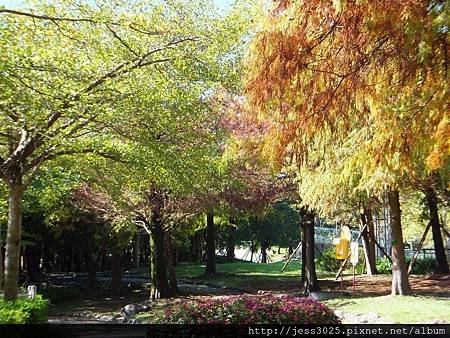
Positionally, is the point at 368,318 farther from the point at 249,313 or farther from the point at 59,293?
the point at 59,293

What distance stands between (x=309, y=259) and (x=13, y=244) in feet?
33.9

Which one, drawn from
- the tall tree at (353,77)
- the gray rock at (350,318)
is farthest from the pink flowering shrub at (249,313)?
the gray rock at (350,318)

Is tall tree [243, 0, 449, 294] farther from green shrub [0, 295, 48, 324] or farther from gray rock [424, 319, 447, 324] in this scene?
gray rock [424, 319, 447, 324]

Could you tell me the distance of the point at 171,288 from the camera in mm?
19125

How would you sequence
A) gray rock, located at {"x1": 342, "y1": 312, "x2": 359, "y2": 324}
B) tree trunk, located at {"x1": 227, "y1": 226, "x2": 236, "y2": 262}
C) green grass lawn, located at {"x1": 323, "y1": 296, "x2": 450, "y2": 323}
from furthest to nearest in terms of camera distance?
1. tree trunk, located at {"x1": 227, "y1": 226, "x2": 236, "y2": 262}
2. gray rock, located at {"x1": 342, "y1": 312, "x2": 359, "y2": 324}
3. green grass lawn, located at {"x1": 323, "y1": 296, "x2": 450, "y2": 323}

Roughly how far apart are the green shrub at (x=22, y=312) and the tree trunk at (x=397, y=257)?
959 cm

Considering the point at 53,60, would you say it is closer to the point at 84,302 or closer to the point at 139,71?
the point at 139,71

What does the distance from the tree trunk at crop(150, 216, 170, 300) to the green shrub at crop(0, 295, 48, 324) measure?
855 cm

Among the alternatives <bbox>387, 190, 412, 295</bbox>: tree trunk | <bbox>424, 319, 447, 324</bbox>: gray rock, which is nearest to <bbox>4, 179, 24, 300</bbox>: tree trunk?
<bbox>424, 319, 447, 324</bbox>: gray rock

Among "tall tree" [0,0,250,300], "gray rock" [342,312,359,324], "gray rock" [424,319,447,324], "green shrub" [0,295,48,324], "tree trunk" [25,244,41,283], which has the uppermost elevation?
"tall tree" [0,0,250,300]

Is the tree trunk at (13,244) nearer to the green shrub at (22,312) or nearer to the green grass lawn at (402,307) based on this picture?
the green shrub at (22,312)

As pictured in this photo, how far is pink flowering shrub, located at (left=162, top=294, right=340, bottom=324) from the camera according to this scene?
21.2 feet

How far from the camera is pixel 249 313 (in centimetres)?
662

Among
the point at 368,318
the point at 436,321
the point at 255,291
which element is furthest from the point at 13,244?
the point at 255,291
